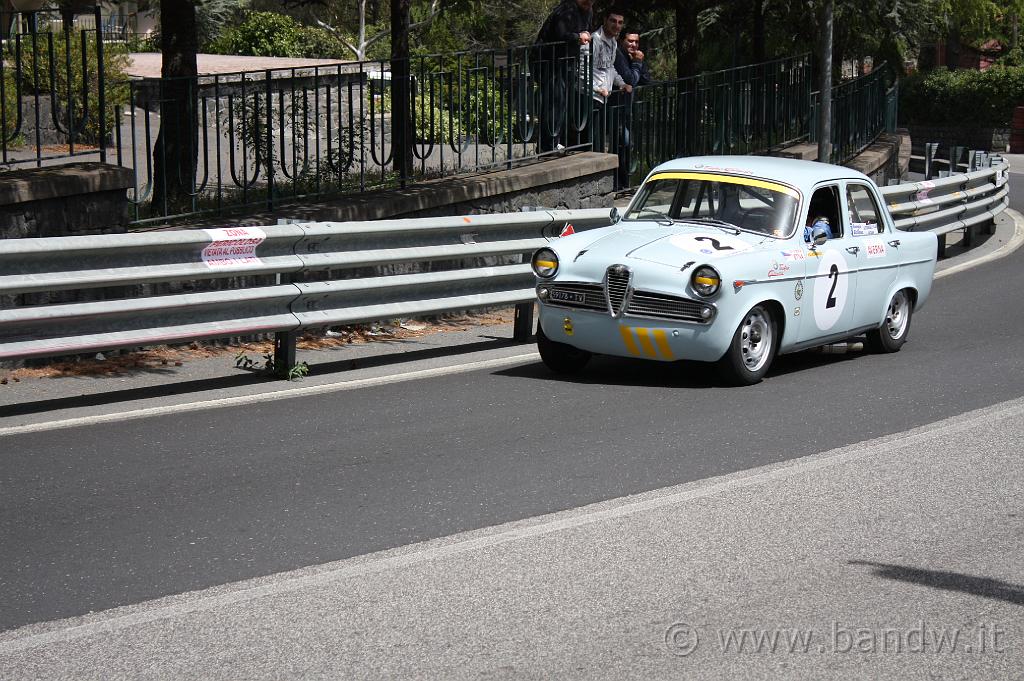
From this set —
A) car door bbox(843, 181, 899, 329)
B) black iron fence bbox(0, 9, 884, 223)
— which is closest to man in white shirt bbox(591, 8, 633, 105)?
black iron fence bbox(0, 9, 884, 223)

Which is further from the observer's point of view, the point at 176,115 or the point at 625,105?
the point at 625,105

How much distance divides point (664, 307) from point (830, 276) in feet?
5.42

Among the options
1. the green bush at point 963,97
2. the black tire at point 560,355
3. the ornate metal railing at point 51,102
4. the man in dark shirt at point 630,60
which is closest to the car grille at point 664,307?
the black tire at point 560,355

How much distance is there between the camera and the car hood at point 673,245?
30.7ft

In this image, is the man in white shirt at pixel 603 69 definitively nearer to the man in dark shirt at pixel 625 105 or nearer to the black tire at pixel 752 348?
the man in dark shirt at pixel 625 105

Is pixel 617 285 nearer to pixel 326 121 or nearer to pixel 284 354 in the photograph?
pixel 284 354

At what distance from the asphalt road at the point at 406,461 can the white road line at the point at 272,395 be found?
0.13 meters

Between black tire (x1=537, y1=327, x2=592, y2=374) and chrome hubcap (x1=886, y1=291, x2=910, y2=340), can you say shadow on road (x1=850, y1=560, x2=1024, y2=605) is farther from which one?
chrome hubcap (x1=886, y1=291, x2=910, y2=340)

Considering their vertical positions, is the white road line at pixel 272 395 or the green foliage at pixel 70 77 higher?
the green foliage at pixel 70 77

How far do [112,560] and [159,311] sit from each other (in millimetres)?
3415

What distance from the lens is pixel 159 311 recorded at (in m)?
8.75

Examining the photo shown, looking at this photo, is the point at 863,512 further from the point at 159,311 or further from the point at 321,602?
the point at 159,311

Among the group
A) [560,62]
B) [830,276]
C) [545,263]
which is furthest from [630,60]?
Result: [545,263]

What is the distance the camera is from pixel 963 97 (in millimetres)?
51219
